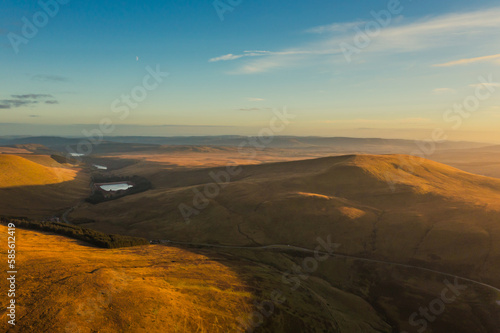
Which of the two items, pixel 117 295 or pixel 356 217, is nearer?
pixel 117 295

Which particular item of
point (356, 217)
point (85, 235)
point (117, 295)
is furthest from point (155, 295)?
point (356, 217)

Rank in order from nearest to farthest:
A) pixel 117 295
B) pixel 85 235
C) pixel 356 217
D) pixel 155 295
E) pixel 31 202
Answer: pixel 117 295
pixel 155 295
pixel 85 235
pixel 356 217
pixel 31 202

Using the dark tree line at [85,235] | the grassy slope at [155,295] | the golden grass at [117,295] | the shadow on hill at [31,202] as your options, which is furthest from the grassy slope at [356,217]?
the golden grass at [117,295]

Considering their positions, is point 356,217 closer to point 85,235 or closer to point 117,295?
point 117,295

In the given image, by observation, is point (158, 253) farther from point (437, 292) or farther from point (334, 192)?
point (334, 192)

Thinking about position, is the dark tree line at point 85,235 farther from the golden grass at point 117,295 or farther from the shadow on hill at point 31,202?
the shadow on hill at point 31,202

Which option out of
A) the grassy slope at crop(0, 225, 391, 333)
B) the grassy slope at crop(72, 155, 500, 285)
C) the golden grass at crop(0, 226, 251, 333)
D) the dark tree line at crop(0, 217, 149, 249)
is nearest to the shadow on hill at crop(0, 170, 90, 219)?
the grassy slope at crop(72, 155, 500, 285)

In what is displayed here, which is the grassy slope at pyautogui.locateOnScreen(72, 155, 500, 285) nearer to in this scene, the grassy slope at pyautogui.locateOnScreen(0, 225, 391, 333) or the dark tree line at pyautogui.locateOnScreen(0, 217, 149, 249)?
the dark tree line at pyautogui.locateOnScreen(0, 217, 149, 249)

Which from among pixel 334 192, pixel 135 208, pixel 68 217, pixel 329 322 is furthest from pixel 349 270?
pixel 68 217
